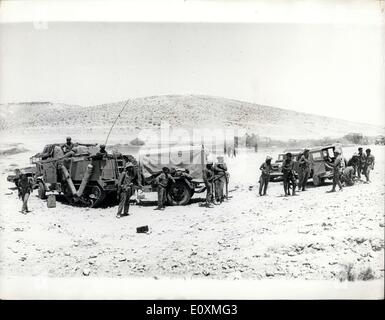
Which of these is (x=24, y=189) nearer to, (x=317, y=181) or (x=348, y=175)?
(x=317, y=181)

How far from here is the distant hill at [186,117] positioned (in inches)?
376

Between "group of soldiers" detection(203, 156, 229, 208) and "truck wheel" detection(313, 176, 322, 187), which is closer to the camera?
"group of soldiers" detection(203, 156, 229, 208)

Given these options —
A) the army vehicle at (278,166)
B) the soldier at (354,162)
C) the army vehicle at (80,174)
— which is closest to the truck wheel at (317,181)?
the army vehicle at (278,166)

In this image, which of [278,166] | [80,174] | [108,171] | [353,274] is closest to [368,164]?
[353,274]

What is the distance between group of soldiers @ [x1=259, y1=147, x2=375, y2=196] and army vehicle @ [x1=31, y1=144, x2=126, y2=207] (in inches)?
140

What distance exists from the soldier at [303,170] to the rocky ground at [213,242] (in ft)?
5.45

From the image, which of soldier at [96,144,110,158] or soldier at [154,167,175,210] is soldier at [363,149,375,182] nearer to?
soldier at [154,167,175,210]

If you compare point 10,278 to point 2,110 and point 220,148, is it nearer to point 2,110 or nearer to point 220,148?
point 2,110

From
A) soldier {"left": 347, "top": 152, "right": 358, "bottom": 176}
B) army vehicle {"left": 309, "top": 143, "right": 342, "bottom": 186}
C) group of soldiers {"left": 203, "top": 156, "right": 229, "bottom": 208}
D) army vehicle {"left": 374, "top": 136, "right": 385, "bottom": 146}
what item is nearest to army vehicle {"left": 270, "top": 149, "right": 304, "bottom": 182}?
army vehicle {"left": 309, "top": 143, "right": 342, "bottom": 186}

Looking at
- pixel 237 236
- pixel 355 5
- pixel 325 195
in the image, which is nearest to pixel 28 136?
pixel 237 236

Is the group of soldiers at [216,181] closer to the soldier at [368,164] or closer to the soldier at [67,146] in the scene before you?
the soldier at [368,164]

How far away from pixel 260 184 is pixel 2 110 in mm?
6026

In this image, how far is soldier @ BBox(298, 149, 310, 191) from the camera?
34.9ft

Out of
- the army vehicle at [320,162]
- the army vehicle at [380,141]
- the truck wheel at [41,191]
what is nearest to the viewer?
the army vehicle at [380,141]
